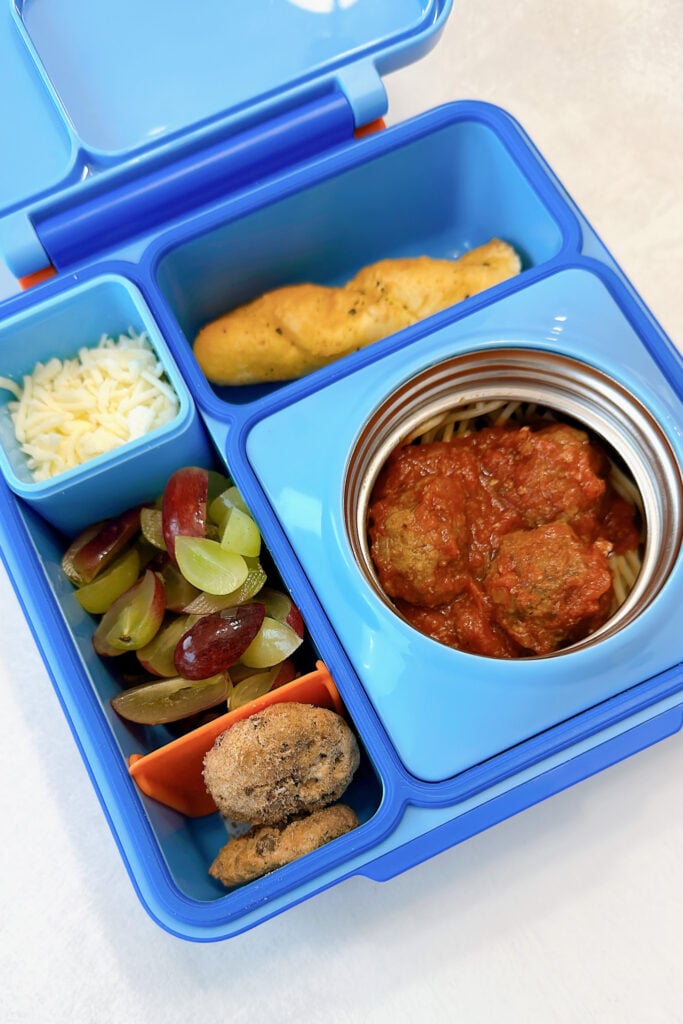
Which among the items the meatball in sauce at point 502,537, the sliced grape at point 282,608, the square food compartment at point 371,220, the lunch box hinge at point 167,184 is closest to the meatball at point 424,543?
the meatball in sauce at point 502,537

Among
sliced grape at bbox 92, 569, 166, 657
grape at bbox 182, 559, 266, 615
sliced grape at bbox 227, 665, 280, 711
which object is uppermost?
sliced grape at bbox 92, 569, 166, 657

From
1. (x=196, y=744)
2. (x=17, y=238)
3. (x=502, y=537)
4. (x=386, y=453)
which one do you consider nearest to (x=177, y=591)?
(x=196, y=744)

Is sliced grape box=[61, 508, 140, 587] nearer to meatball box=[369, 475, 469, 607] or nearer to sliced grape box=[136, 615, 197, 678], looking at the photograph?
sliced grape box=[136, 615, 197, 678]

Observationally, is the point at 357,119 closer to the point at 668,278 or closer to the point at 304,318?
the point at 304,318

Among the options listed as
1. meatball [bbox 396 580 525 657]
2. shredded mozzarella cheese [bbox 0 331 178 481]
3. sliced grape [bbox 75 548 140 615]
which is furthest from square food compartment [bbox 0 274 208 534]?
meatball [bbox 396 580 525 657]

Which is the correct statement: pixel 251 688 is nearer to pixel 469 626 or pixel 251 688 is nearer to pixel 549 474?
pixel 469 626

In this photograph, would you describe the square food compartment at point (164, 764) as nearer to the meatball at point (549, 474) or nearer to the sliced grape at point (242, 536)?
the sliced grape at point (242, 536)
